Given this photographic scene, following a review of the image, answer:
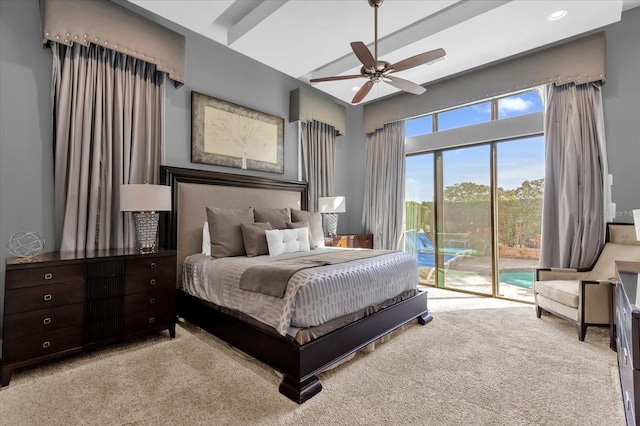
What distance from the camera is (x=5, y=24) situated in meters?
2.51

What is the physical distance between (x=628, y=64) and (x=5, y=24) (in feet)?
20.0

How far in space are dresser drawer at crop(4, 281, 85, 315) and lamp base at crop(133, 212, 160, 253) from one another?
63 centimetres

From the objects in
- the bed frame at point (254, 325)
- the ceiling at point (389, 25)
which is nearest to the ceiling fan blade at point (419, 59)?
the ceiling at point (389, 25)

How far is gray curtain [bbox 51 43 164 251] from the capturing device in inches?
107

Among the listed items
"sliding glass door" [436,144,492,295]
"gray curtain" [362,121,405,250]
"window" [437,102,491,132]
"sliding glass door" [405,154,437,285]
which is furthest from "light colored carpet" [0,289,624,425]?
"window" [437,102,491,132]

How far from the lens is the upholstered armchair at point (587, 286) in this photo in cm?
271

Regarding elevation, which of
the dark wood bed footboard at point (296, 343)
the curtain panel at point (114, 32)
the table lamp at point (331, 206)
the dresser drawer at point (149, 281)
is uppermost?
the curtain panel at point (114, 32)

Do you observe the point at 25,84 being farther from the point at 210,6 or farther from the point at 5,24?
the point at 210,6

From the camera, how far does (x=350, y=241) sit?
4980mm

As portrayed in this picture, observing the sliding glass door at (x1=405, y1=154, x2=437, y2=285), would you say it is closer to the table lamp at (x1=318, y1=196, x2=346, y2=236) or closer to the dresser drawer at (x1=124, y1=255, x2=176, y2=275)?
the table lamp at (x1=318, y1=196, x2=346, y2=236)

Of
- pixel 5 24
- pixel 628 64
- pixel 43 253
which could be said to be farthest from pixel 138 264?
pixel 628 64

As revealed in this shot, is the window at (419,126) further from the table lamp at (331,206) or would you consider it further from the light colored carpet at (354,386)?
the light colored carpet at (354,386)

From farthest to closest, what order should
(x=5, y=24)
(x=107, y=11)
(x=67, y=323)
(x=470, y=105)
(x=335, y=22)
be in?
(x=470, y=105), (x=335, y=22), (x=107, y=11), (x=5, y=24), (x=67, y=323)

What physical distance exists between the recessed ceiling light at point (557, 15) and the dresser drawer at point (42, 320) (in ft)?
16.7
